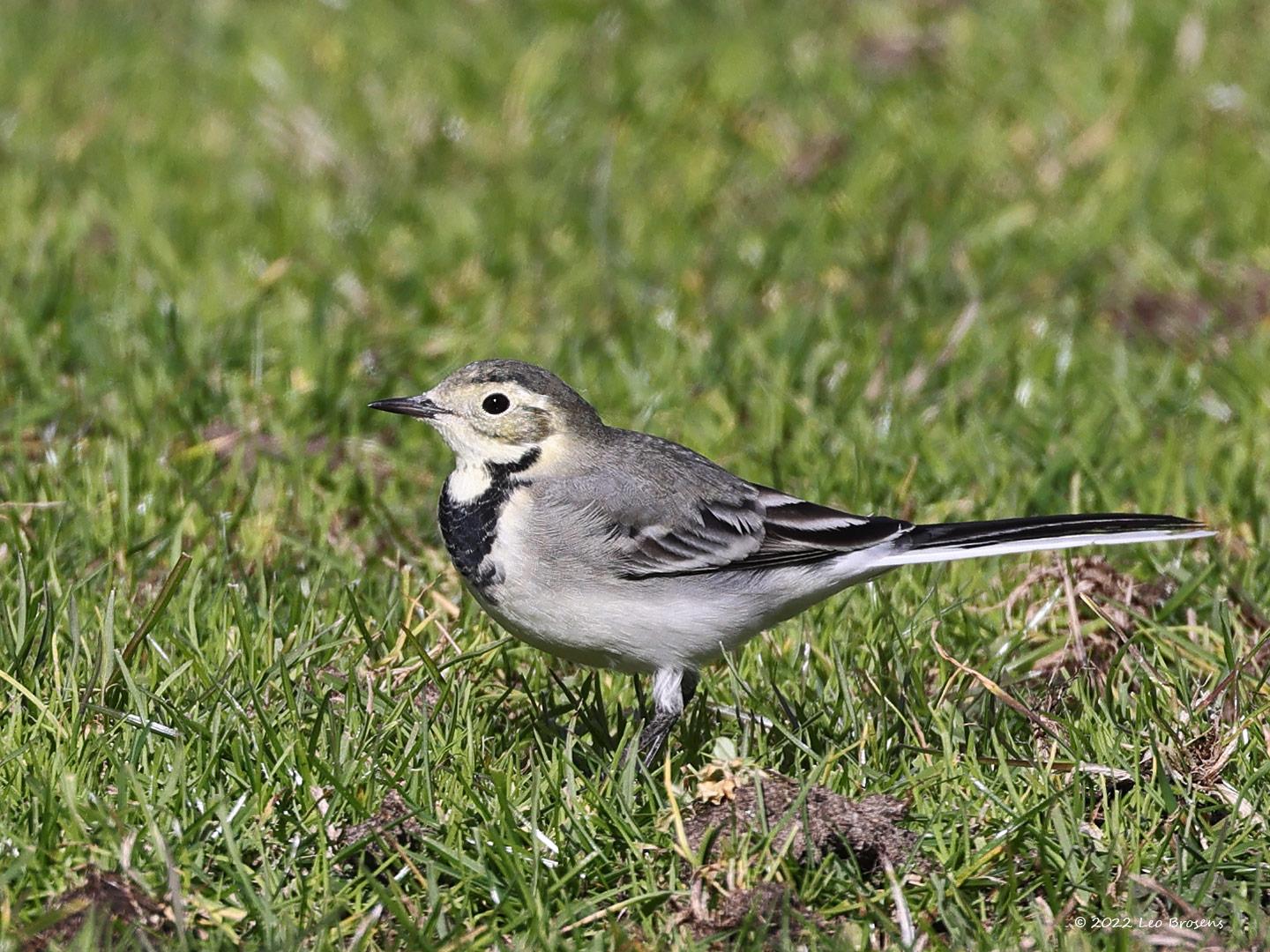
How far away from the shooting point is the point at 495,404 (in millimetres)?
5379

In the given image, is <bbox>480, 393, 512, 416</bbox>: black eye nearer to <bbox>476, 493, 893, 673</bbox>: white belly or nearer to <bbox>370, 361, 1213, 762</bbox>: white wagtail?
<bbox>370, 361, 1213, 762</bbox>: white wagtail

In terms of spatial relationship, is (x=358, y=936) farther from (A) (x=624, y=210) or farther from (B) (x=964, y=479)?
(A) (x=624, y=210)

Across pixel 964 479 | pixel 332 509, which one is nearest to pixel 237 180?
pixel 332 509

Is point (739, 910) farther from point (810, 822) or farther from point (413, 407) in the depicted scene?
point (413, 407)

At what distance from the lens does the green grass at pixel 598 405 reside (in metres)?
4.39

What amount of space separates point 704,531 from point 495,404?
739 millimetres

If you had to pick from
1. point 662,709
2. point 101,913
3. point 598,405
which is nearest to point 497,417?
point 662,709

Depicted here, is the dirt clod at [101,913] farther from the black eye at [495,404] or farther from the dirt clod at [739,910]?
A: the black eye at [495,404]

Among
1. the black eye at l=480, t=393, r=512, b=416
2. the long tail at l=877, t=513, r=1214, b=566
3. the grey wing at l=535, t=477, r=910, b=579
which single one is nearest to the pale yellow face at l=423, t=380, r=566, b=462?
the black eye at l=480, t=393, r=512, b=416

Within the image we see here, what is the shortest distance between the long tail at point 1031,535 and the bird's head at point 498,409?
3.50 feet

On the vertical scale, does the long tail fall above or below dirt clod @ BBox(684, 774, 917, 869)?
above

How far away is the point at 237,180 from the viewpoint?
9.30 metres

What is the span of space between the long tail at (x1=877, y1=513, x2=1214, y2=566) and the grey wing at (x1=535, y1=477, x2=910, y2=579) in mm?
94

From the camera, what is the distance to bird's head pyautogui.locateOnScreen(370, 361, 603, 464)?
5.36m
